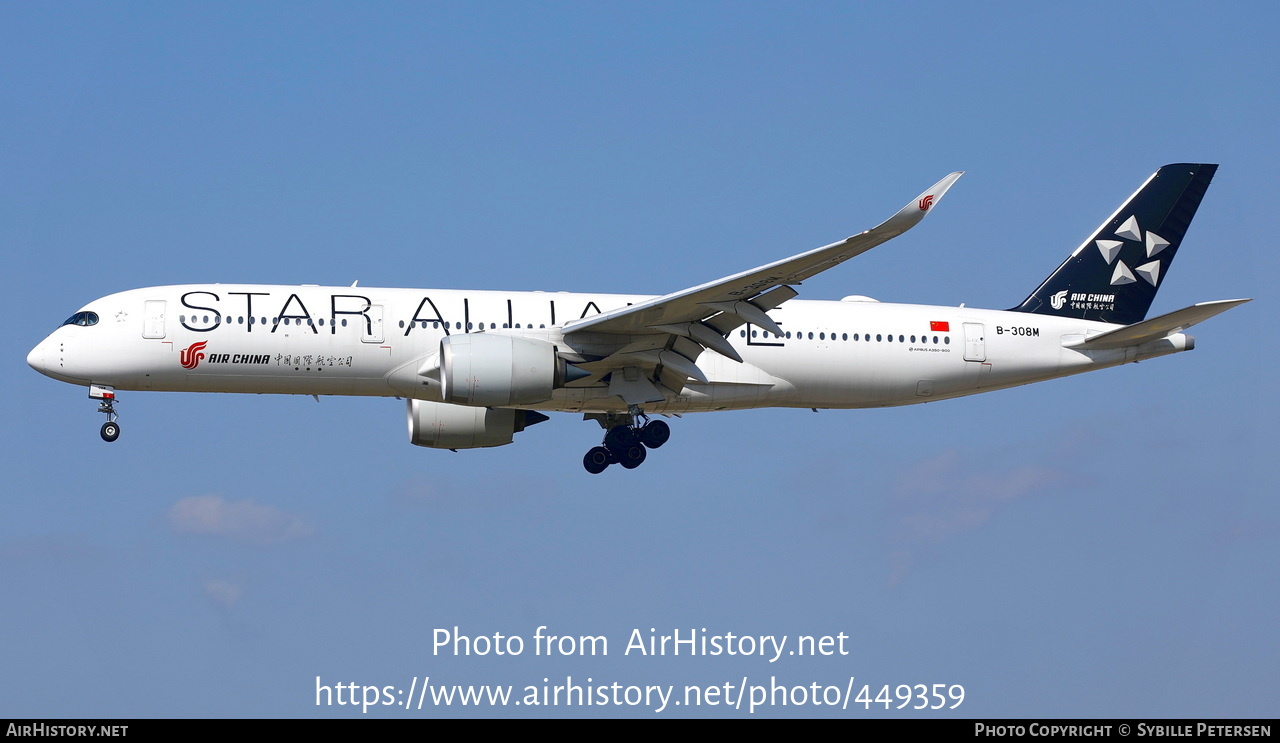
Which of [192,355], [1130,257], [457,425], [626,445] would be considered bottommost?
→ [626,445]

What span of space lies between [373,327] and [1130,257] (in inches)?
760

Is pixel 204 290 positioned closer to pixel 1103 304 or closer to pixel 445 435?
pixel 445 435

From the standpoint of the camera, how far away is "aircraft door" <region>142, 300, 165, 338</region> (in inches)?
1308

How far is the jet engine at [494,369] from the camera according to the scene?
32.1 meters

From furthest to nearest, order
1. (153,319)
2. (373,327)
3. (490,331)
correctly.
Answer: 1. (490,331)
2. (373,327)
3. (153,319)

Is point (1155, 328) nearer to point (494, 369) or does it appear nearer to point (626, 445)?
point (626, 445)

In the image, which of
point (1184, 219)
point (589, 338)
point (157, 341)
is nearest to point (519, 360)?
point (589, 338)

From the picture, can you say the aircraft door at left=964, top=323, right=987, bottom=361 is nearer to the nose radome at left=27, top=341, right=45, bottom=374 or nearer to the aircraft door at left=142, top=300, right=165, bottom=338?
the aircraft door at left=142, top=300, right=165, bottom=338

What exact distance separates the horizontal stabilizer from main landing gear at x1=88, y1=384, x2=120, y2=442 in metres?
22.3

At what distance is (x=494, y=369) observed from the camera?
32156 mm

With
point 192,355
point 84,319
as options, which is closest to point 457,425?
point 192,355

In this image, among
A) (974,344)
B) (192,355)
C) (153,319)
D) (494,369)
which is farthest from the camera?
(974,344)

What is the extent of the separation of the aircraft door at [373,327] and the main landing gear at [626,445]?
20.5ft

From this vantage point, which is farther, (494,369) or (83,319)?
(83,319)
